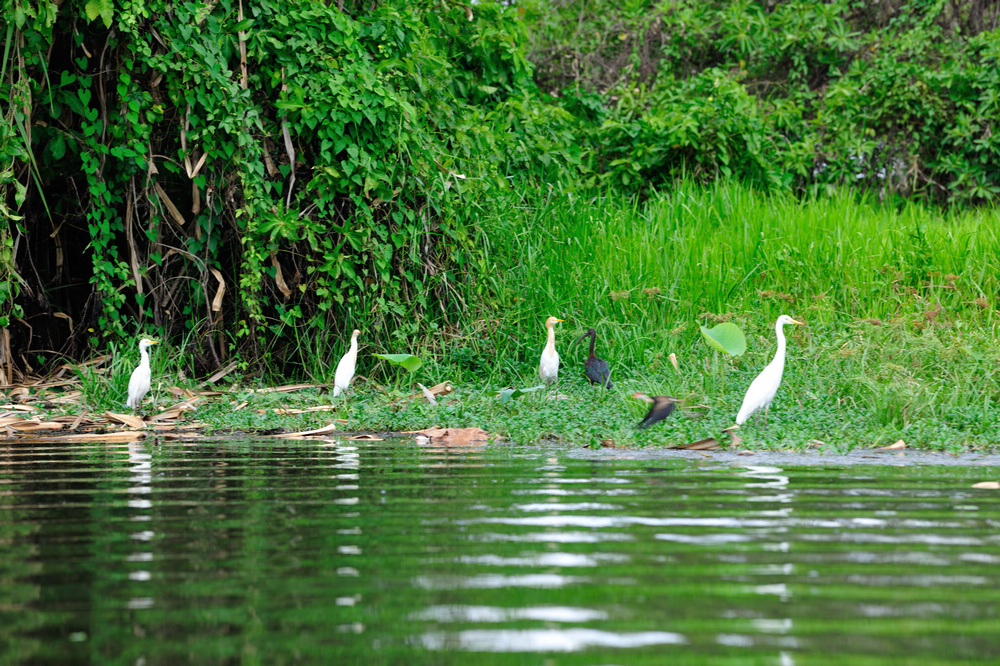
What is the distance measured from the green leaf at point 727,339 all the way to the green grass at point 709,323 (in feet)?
0.55

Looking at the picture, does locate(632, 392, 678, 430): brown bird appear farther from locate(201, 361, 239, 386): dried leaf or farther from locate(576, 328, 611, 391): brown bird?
locate(201, 361, 239, 386): dried leaf

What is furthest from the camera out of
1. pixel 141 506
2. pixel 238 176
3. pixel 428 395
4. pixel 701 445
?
pixel 238 176

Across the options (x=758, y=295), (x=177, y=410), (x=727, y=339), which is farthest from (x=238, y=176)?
(x=758, y=295)

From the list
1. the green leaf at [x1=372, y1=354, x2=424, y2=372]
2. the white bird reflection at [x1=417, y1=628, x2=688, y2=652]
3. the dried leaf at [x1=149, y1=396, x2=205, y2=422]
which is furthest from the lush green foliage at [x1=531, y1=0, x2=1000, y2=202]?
the white bird reflection at [x1=417, y1=628, x2=688, y2=652]

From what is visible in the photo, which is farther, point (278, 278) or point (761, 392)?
point (278, 278)

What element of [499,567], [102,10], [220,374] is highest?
[102,10]

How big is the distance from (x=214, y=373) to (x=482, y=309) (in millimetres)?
2556

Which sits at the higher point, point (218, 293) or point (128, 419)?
point (218, 293)

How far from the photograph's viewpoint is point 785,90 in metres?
16.0

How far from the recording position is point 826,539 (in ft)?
12.0

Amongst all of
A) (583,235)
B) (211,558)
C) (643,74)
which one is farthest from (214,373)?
(643,74)

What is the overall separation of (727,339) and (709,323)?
3.83 ft

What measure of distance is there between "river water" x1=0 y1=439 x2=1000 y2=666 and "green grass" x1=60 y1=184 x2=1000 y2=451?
1.96 meters

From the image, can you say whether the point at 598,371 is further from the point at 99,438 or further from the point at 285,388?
the point at 99,438
